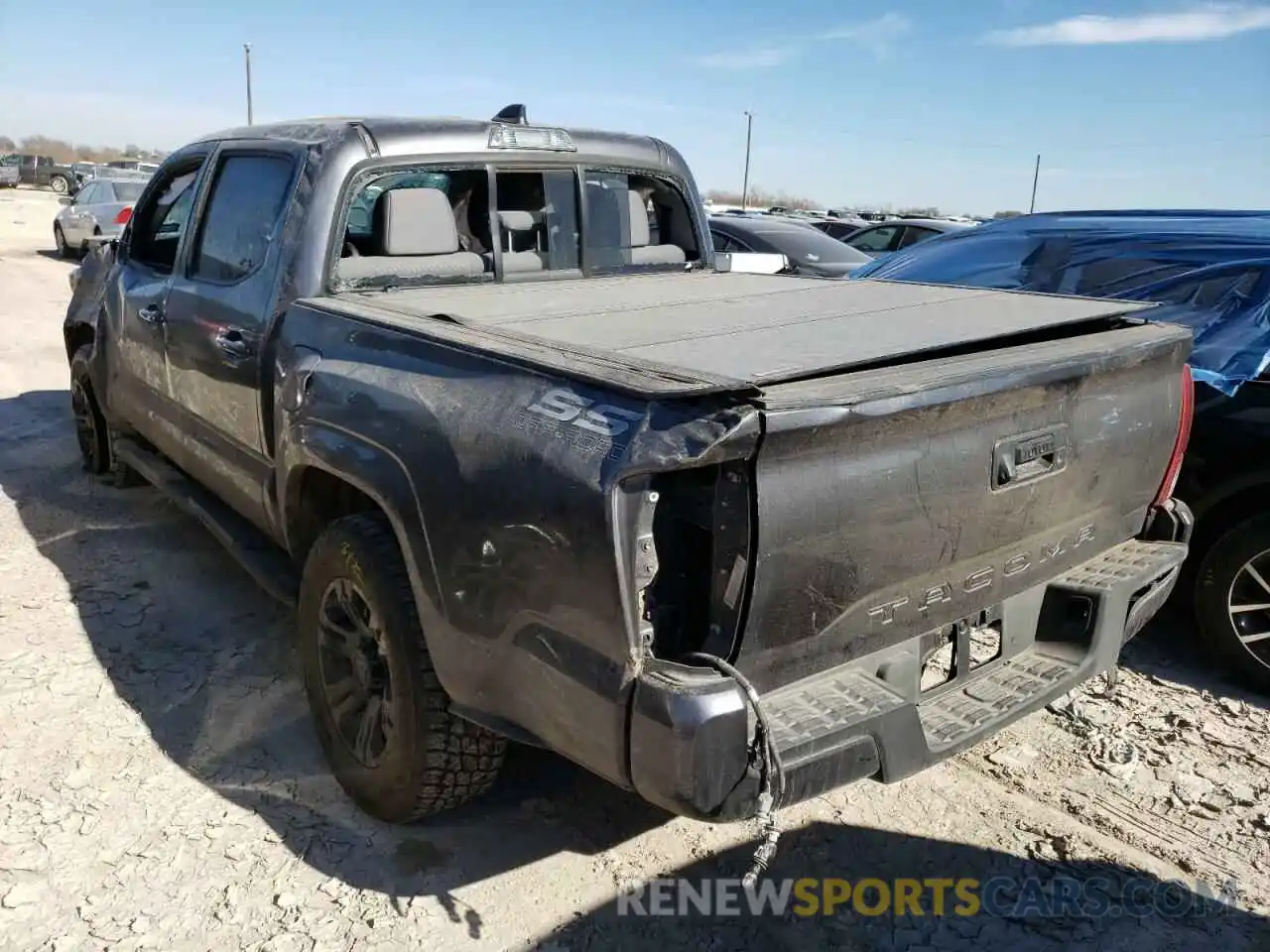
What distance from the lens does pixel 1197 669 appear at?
3969mm

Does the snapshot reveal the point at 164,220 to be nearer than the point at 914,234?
Yes

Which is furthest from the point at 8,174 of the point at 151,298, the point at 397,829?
the point at 397,829

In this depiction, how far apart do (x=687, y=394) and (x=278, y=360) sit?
70.4 inches

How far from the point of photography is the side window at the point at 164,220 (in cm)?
434

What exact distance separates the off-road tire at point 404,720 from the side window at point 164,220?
2.22 metres

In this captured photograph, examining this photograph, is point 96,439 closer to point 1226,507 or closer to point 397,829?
point 397,829

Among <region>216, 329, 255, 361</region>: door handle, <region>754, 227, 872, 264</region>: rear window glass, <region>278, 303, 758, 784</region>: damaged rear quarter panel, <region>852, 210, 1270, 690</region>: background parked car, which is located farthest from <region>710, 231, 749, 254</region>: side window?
<region>278, 303, 758, 784</region>: damaged rear quarter panel

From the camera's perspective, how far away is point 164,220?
15.0 ft

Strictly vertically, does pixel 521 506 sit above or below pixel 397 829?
above

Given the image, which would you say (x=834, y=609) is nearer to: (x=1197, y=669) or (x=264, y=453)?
(x=264, y=453)

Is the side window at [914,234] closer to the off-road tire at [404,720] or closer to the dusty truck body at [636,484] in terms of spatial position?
the dusty truck body at [636,484]

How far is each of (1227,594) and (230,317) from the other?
3.87 metres

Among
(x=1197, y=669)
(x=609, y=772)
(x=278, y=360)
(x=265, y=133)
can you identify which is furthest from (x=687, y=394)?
(x=1197, y=669)

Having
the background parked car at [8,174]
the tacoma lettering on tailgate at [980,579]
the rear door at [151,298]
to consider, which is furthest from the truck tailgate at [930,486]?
the background parked car at [8,174]
